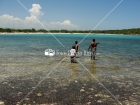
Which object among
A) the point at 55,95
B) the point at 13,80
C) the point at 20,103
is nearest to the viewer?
the point at 20,103

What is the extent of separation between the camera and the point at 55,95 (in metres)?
8.38

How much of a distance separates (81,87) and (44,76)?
126 inches

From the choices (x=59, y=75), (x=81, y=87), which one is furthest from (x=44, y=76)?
(x=81, y=87)

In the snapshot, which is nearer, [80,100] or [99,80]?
[80,100]

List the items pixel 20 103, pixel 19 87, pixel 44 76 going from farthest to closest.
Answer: pixel 44 76 → pixel 19 87 → pixel 20 103

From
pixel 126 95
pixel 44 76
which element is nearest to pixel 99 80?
pixel 126 95

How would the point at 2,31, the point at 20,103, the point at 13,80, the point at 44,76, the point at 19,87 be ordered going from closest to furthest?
the point at 20,103
the point at 19,87
the point at 13,80
the point at 44,76
the point at 2,31

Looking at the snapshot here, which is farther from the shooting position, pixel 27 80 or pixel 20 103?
pixel 27 80

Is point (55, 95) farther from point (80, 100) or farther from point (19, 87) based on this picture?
point (19, 87)

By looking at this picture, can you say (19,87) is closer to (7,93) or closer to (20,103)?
(7,93)

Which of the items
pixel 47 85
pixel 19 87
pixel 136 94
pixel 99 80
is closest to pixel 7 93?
pixel 19 87

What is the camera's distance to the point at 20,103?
7.47 meters

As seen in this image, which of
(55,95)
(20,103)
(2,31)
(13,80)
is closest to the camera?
(20,103)

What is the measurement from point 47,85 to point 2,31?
663 feet
